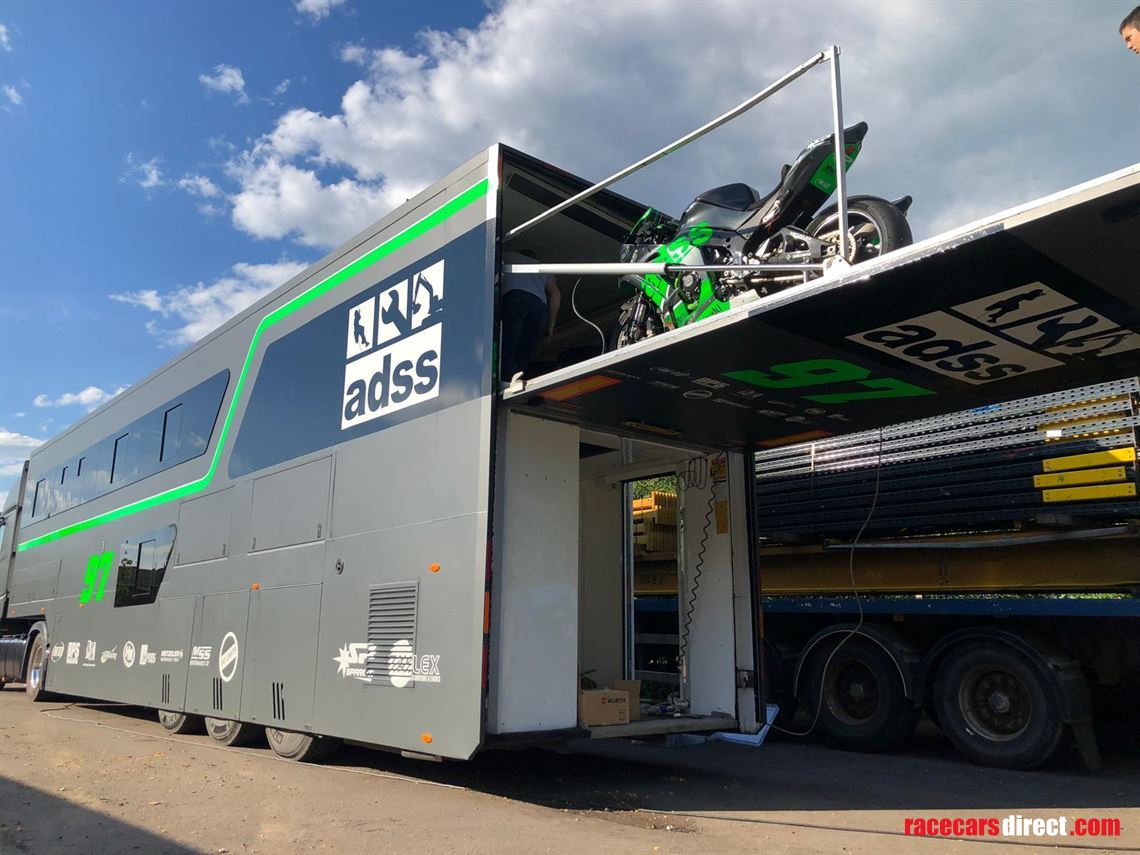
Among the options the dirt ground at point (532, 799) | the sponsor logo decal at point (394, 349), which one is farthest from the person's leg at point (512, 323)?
the dirt ground at point (532, 799)

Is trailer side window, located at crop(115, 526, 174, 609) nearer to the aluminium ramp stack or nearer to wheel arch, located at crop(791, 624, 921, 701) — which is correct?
the aluminium ramp stack

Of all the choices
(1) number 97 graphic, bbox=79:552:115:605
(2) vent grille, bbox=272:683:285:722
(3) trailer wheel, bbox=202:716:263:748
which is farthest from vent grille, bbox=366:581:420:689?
(1) number 97 graphic, bbox=79:552:115:605

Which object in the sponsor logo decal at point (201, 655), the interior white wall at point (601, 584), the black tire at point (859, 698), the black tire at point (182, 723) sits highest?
the interior white wall at point (601, 584)

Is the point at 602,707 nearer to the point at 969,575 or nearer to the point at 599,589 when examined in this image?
the point at 599,589

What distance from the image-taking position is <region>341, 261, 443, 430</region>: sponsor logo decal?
541 centimetres

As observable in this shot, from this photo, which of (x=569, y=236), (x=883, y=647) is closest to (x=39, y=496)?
(x=569, y=236)

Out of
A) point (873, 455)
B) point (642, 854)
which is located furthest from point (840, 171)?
point (873, 455)

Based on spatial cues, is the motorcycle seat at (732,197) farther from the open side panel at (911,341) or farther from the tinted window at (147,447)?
the tinted window at (147,447)

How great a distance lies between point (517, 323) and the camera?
5258 mm

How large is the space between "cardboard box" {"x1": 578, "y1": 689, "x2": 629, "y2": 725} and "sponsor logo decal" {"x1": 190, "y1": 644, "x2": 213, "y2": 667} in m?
3.53

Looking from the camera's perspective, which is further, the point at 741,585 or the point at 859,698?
the point at 859,698

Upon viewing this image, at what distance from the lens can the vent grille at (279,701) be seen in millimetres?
6113

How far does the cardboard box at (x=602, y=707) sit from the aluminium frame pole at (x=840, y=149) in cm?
311

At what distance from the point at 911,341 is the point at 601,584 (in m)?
4.16
